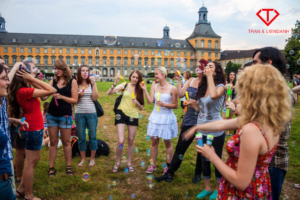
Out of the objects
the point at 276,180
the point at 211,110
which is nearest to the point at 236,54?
the point at 211,110

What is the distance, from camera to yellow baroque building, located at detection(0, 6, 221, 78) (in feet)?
237

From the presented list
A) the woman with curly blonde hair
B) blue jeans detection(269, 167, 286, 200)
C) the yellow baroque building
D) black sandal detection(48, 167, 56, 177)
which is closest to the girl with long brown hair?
black sandal detection(48, 167, 56, 177)

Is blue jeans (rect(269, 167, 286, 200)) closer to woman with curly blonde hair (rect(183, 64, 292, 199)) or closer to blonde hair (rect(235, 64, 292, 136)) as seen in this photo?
woman with curly blonde hair (rect(183, 64, 292, 199))

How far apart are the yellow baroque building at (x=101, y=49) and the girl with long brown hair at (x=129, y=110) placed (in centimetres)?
6880

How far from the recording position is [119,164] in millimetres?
4707

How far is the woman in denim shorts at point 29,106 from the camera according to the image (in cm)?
307

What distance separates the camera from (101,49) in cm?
7650

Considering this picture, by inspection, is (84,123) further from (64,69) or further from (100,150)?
(64,69)

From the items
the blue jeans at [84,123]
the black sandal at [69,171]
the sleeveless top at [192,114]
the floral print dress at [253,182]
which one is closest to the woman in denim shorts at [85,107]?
the blue jeans at [84,123]

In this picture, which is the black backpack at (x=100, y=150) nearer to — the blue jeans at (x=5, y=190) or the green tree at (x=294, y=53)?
the blue jeans at (x=5, y=190)

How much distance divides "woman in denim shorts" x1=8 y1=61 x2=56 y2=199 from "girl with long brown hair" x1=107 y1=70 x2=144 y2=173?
162 cm

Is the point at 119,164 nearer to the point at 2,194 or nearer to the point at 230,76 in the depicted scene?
the point at 2,194

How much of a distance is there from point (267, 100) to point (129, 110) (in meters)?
3.29

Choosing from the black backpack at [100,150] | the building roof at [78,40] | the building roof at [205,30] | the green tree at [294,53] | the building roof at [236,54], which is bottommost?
the black backpack at [100,150]
